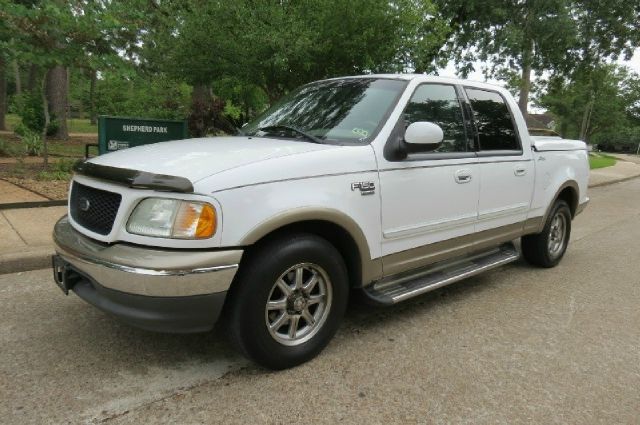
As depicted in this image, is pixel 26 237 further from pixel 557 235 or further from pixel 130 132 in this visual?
pixel 557 235

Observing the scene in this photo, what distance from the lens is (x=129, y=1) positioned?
905 cm

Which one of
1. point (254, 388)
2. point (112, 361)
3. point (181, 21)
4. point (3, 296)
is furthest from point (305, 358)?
point (181, 21)

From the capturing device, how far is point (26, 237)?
17.7 ft

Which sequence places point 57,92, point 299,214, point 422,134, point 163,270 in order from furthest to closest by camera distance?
1. point 57,92
2. point 422,134
3. point 299,214
4. point 163,270

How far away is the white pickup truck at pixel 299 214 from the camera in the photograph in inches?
104

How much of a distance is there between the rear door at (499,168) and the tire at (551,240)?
2.22ft

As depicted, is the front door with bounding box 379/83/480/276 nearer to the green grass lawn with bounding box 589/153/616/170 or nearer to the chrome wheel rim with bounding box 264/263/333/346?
the chrome wheel rim with bounding box 264/263/333/346

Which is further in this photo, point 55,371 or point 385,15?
point 385,15

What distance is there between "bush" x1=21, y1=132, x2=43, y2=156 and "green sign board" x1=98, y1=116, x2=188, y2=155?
18.5ft

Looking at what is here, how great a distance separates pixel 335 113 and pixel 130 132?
15.4ft

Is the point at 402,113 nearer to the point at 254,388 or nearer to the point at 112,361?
the point at 254,388

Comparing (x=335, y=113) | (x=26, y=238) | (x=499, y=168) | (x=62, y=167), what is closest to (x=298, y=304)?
(x=335, y=113)

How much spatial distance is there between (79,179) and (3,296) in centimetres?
169

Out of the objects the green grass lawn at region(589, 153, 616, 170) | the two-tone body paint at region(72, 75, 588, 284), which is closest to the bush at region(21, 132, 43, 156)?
the two-tone body paint at region(72, 75, 588, 284)
